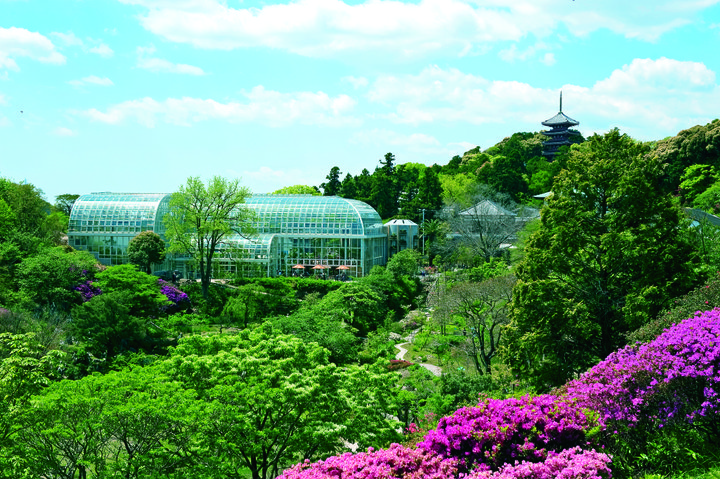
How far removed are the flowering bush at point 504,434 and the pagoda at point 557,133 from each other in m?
85.0

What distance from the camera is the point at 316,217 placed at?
45.5 m

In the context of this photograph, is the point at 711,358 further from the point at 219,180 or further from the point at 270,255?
the point at 270,255

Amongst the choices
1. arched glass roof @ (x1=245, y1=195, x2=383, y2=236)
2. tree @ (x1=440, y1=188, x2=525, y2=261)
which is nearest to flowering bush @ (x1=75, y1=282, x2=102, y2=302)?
arched glass roof @ (x1=245, y1=195, x2=383, y2=236)

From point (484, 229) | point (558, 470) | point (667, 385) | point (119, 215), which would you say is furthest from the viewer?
point (484, 229)

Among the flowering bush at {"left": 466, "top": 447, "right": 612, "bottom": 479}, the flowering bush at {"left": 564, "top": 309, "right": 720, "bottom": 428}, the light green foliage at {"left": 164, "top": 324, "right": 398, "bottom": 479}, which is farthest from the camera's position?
the light green foliage at {"left": 164, "top": 324, "right": 398, "bottom": 479}

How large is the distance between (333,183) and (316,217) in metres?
24.1

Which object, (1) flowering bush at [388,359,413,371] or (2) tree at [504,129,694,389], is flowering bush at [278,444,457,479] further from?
(1) flowering bush at [388,359,413,371]

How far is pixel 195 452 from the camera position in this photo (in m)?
11.4

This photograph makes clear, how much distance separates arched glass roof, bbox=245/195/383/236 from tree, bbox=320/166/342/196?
20.6 m

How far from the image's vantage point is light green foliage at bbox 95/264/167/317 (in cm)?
2792

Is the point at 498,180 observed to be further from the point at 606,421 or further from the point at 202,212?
the point at 606,421

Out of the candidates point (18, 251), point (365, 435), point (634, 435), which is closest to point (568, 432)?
point (634, 435)

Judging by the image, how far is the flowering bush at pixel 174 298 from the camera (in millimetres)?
31953

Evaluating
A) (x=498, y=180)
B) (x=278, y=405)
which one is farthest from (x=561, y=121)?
(x=278, y=405)
